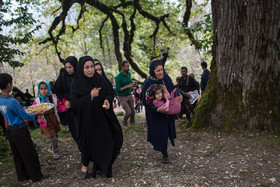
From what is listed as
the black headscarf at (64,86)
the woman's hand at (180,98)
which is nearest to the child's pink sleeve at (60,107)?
the black headscarf at (64,86)

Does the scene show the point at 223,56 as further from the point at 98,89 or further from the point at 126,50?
the point at 126,50

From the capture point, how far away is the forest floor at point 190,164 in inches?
133

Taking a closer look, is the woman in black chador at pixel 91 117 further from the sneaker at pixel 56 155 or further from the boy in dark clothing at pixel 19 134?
the sneaker at pixel 56 155

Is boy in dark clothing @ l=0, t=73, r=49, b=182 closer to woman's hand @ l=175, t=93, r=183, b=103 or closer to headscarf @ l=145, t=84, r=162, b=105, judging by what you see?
headscarf @ l=145, t=84, r=162, b=105

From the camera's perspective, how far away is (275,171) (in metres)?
3.38

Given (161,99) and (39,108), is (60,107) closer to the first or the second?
(39,108)

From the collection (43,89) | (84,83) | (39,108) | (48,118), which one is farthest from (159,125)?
(43,89)

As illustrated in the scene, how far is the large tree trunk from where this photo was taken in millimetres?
4574

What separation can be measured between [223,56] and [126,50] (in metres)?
6.09

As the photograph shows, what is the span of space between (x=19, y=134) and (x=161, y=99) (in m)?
2.52

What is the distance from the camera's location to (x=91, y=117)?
3617 millimetres

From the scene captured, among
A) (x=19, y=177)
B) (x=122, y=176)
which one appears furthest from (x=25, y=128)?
(x=122, y=176)

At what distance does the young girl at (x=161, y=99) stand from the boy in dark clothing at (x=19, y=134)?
1.91 metres

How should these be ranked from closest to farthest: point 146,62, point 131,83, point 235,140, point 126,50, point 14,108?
point 14,108 < point 235,140 < point 131,83 < point 126,50 < point 146,62
